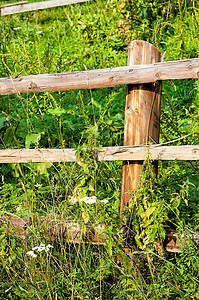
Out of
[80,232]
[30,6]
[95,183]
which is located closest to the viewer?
[95,183]

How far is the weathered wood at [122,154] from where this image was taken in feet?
6.98

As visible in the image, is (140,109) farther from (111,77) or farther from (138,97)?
(111,77)

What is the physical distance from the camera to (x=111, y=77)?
2.25 metres

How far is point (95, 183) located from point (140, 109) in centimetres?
65

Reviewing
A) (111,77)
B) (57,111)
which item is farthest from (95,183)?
(57,111)

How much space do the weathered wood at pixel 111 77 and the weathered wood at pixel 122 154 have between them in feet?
1.53

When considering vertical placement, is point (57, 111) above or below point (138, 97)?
below

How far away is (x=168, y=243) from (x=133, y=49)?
1.40 m

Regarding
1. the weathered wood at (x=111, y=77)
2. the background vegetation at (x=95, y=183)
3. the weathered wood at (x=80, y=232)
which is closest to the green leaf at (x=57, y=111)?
the background vegetation at (x=95, y=183)

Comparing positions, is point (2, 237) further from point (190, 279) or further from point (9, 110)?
point (9, 110)

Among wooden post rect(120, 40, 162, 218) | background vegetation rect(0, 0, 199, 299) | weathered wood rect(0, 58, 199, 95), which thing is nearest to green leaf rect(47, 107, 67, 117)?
background vegetation rect(0, 0, 199, 299)

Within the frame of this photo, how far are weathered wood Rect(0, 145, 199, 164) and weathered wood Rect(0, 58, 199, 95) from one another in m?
0.47

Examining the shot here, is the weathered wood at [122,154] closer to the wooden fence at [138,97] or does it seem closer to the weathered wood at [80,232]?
the wooden fence at [138,97]

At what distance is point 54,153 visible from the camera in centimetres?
249
